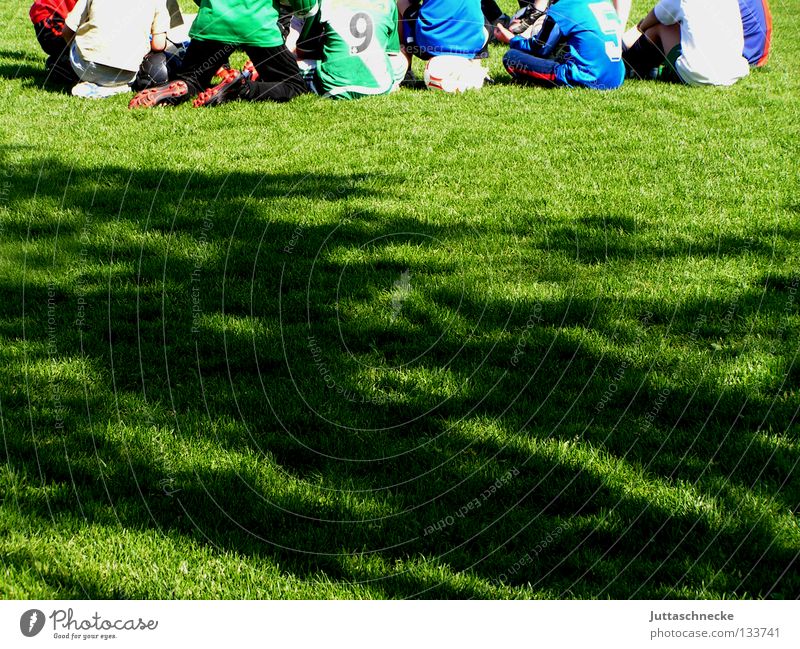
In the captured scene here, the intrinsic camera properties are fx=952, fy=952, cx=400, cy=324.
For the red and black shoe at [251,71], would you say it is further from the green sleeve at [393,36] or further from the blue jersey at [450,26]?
the blue jersey at [450,26]

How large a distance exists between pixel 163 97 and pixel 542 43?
4801 millimetres

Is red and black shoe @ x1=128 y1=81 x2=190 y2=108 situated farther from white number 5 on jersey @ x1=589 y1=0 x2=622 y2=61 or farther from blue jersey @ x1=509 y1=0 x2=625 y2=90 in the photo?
white number 5 on jersey @ x1=589 y1=0 x2=622 y2=61

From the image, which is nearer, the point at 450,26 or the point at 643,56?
the point at 450,26

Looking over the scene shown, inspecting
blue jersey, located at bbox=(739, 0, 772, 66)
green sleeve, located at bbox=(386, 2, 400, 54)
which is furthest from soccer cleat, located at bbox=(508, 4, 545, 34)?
green sleeve, located at bbox=(386, 2, 400, 54)

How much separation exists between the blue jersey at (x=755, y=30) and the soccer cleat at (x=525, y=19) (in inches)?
162

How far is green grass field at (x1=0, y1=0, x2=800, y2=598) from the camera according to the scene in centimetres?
381

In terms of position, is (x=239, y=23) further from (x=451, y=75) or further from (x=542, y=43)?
(x=542, y=43)

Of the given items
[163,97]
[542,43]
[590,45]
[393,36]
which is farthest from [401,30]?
[163,97]

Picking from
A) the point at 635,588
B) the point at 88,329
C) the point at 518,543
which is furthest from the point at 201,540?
the point at 88,329

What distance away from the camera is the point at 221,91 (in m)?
10.0

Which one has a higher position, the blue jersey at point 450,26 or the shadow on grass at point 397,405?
the blue jersey at point 450,26

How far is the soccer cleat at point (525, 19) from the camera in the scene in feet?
52.4

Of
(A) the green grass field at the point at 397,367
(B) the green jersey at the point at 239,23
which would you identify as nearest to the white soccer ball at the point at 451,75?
(B) the green jersey at the point at 239,23

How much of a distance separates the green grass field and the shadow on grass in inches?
0.6
